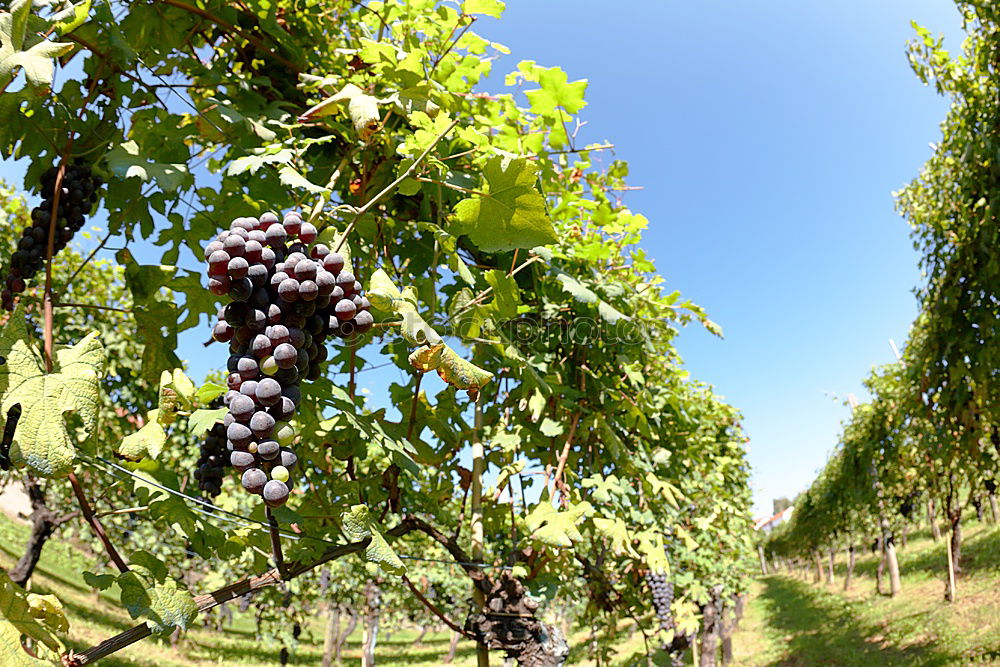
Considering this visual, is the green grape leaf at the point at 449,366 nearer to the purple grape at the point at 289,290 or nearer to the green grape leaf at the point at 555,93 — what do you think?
the purple grape at the point at 289,290

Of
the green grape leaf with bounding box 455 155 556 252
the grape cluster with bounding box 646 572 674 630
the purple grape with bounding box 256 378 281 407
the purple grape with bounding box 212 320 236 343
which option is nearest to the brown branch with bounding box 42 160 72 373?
the purple grape with bounding box 212 320 236 343

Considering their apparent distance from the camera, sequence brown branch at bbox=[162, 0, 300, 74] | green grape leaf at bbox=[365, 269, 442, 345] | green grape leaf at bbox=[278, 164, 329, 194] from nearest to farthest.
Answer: green grape leaf at bbox=[365, 269, 442, 345] → green grape leaf at bbox=[278, 164, 329, 194] → brown branch at bbox=[162, 0, 300, 74]

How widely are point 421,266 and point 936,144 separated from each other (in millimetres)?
6489

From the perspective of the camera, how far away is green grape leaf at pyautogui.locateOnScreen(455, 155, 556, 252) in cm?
133

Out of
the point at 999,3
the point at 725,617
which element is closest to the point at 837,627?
the point at 725,617

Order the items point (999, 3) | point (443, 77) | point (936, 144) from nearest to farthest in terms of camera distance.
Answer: point (443, 77) → point (999, 3) → point (936, 144)

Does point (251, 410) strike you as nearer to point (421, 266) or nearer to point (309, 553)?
point (309, 553)

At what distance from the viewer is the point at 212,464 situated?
1812mm

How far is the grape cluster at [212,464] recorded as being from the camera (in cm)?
179

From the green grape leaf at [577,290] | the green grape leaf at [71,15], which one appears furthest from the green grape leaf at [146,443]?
the green grape leaf at [577,290]

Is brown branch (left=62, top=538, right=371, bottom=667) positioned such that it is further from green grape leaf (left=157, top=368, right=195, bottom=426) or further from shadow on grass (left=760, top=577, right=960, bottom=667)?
shadow on grass (left=760, top=577, right=960, bottom=667)

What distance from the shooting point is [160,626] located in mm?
1056

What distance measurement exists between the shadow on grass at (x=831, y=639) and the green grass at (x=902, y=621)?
27mm

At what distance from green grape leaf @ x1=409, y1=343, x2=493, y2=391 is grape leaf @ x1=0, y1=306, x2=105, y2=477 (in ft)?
1.96
